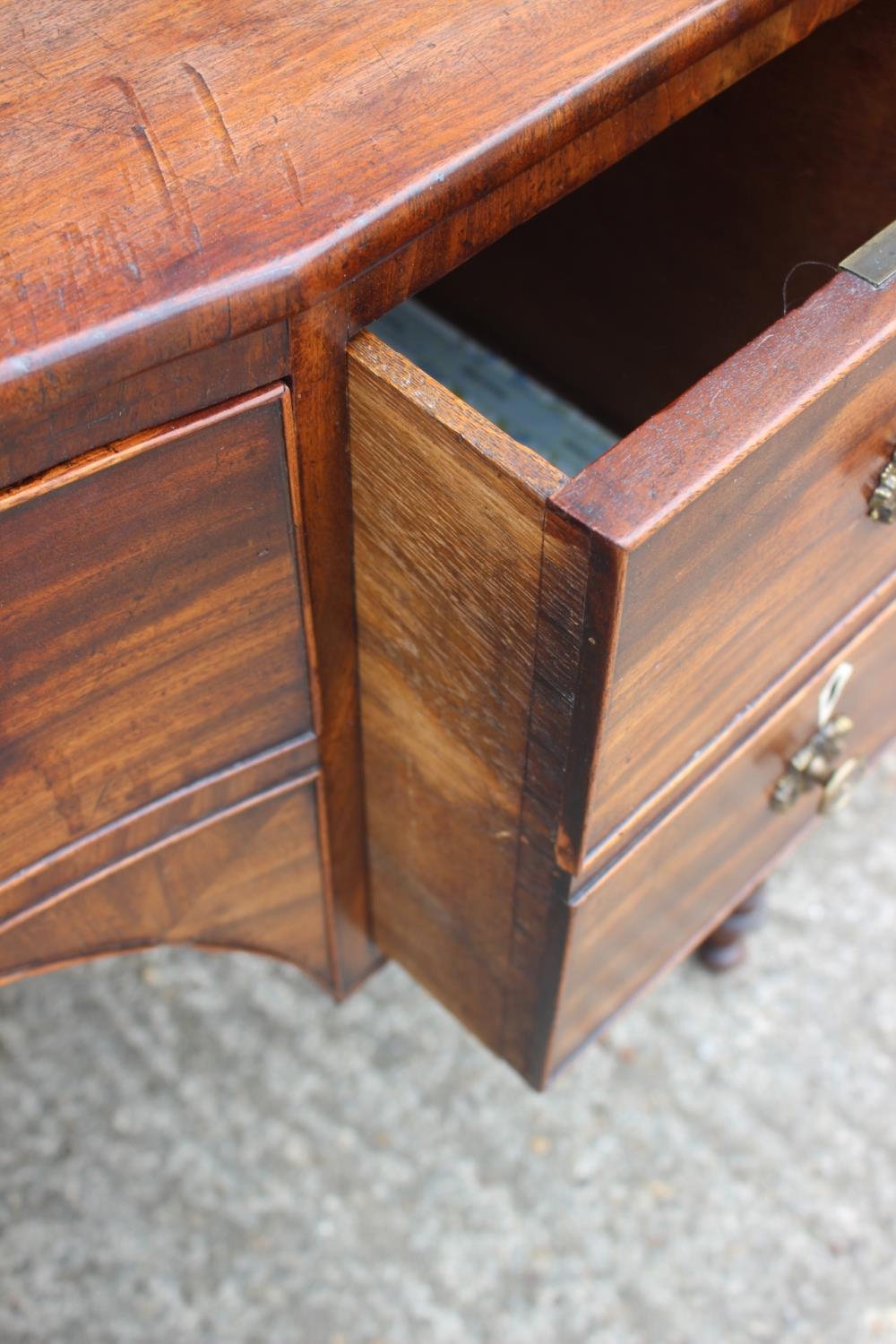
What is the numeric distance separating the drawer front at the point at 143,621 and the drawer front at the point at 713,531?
0.34ft

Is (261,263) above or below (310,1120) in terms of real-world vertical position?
above

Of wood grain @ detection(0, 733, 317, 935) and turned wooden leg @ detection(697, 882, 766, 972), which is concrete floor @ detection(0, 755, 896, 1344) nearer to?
turned wooden leg @ detection(697, 882, 766, 972)

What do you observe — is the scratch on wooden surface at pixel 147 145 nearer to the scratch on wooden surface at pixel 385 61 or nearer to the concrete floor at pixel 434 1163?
the scratch on wooden surface at pixel 385 61

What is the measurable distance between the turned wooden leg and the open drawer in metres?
0.18

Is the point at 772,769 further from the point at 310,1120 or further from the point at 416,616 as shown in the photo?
the point at 310,1120

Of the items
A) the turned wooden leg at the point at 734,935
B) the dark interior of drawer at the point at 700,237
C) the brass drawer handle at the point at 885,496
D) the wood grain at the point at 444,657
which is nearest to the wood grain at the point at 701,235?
the dark interior of drawer at the point at 700,237

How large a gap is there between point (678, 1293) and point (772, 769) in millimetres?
349

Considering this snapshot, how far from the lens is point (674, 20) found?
411mm

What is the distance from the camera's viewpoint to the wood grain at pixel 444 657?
38cm

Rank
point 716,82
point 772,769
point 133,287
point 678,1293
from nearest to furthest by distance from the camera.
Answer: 1. point 133,287
2. point 716,82
3. point 772,769
4. point 678,1293

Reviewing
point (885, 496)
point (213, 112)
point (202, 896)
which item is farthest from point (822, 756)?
point (213, 112)

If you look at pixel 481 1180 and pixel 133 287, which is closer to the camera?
pixel 133 287

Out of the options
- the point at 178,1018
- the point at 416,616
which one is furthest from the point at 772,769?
the point at 178,1018

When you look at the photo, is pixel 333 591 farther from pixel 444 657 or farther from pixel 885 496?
pixel 885 496
